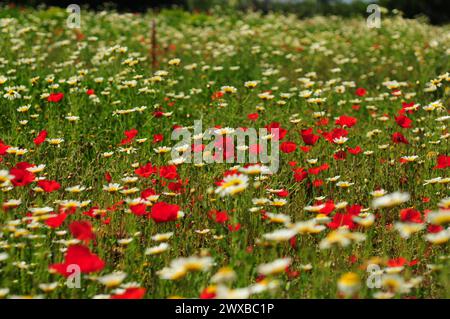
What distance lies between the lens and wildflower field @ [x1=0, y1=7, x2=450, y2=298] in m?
2.21

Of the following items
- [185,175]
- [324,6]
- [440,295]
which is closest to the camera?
[440,295]

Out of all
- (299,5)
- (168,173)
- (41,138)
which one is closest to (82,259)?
(168,173)

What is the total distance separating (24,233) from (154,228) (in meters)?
0.78

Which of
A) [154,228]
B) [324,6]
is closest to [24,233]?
[154,228]

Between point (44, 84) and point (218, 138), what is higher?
point (44, 84)

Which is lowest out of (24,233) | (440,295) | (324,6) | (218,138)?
(440,295)

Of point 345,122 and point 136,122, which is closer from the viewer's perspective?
point 345,122

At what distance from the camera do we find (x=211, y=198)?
3.31 meters

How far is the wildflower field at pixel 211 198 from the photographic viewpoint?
7.25 ft

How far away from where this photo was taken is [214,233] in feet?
A: 9.68

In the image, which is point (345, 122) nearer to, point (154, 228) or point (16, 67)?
point (154, 228)

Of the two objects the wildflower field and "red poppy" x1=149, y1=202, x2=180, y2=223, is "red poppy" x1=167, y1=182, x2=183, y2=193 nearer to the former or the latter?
the wildflower field

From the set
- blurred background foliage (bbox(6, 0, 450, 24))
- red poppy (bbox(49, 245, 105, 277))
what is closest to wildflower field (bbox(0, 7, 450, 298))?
red poppy (bbox(49, 245, 105, 277))

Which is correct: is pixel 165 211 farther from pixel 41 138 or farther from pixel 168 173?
pixel 41 138
